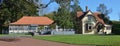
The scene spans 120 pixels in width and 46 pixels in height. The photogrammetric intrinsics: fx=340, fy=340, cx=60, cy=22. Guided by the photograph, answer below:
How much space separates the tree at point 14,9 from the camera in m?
78.1

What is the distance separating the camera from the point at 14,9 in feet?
276

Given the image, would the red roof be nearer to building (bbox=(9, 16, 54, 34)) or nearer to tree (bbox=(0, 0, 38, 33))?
building (bbox=(9, 16, 54, 34))

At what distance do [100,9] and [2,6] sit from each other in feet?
181

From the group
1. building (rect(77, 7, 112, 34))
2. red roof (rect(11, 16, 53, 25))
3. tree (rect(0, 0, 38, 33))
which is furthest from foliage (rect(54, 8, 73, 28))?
red roof (rect(11, 16, 53, 25))

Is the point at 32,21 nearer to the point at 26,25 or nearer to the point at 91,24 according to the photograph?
the point at 26,25

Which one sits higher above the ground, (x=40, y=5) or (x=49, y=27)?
(x=40, y=5)

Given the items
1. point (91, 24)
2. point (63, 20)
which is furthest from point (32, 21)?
point (91, 24)

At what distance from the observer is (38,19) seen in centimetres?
9688

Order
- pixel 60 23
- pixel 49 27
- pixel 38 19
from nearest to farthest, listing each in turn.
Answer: pixel 60 23 < pixel 49 27 < pixel 38 19

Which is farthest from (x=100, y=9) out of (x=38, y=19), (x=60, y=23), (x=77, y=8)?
(x=60, y=23)

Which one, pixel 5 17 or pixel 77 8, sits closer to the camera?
pixel 5 17

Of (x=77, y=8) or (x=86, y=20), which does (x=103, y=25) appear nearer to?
(x=86, y=20)

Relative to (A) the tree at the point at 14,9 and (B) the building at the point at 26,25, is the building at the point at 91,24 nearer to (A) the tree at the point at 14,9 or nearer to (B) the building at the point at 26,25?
(B) the building at the point at 26,25

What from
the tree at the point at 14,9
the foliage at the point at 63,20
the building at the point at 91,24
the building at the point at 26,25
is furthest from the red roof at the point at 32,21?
the building at the point at 91,24
